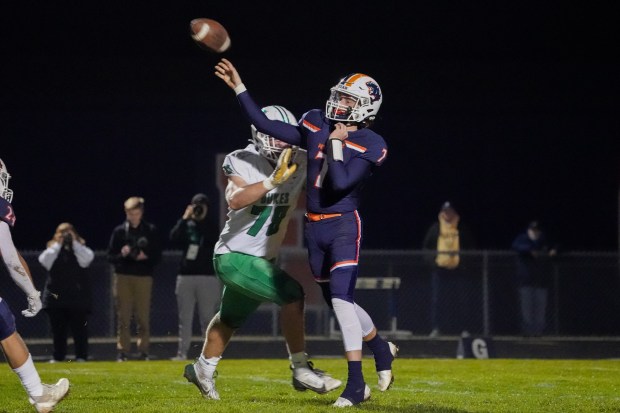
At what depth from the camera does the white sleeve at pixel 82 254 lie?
12.9m

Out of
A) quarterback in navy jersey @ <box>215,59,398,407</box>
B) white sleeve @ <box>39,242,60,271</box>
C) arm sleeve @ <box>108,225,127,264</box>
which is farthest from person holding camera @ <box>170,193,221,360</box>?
quarterback in navy jersey @ <box>215,59,398,407</box>

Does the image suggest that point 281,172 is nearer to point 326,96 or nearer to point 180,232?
point 180,232

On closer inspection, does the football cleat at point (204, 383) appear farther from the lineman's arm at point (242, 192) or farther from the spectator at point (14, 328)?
the spectator at point (14, 328)

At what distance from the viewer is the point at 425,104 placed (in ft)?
65.6

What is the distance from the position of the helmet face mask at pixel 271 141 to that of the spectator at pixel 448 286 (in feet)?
24.9

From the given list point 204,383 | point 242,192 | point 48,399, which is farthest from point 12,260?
point 204,383

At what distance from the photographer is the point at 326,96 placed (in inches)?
752

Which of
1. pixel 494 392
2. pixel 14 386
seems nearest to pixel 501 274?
pixel 494 392

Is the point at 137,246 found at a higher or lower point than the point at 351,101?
lower

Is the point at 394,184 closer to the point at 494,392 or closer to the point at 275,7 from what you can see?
the point at 275,7

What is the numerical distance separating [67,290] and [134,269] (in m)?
0.70

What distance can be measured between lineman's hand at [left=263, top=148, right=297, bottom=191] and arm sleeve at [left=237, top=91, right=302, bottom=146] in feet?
0.51

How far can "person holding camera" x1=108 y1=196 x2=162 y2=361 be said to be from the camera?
42.3 ft

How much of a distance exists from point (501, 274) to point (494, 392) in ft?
23.2
